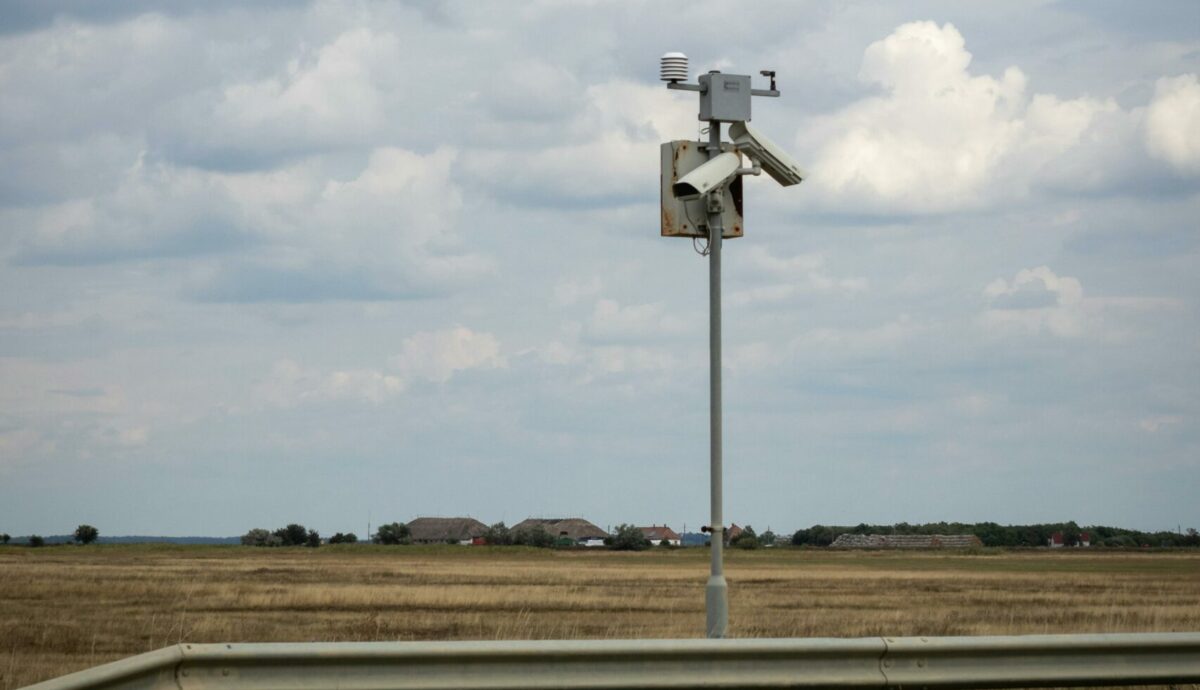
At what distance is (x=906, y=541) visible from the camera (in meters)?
173

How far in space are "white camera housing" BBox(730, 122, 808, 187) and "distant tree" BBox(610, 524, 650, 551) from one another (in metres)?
137

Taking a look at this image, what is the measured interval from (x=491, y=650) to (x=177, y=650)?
1.57 meters

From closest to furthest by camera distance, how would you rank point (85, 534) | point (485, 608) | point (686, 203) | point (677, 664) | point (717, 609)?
1. point (677, 664)
2. point (717, 609)
3. point (686, 203)
4. point (485, 608)
5. point (85, 534)

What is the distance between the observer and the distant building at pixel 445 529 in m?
180

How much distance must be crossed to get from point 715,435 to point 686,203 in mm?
1993

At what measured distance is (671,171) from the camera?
41.3 ft

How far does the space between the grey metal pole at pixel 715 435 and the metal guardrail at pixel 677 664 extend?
3476mm

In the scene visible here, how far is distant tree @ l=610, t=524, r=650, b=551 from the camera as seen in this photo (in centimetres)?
15062

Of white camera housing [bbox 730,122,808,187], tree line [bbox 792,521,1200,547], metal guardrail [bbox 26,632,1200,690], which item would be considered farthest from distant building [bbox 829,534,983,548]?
metal guardrail [bbox 26,632,1200,690]

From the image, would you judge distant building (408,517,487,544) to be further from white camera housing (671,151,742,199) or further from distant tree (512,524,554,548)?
white camera housing (671,151,742,199)

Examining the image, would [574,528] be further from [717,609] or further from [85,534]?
[717,609]

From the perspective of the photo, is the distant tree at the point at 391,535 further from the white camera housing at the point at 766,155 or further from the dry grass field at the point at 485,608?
the white camera housing at the point at 766,155

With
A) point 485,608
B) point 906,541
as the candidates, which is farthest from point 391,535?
point 485,608

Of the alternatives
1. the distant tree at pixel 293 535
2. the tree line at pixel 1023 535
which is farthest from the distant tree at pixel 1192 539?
the distant tree at pixel 293 535
